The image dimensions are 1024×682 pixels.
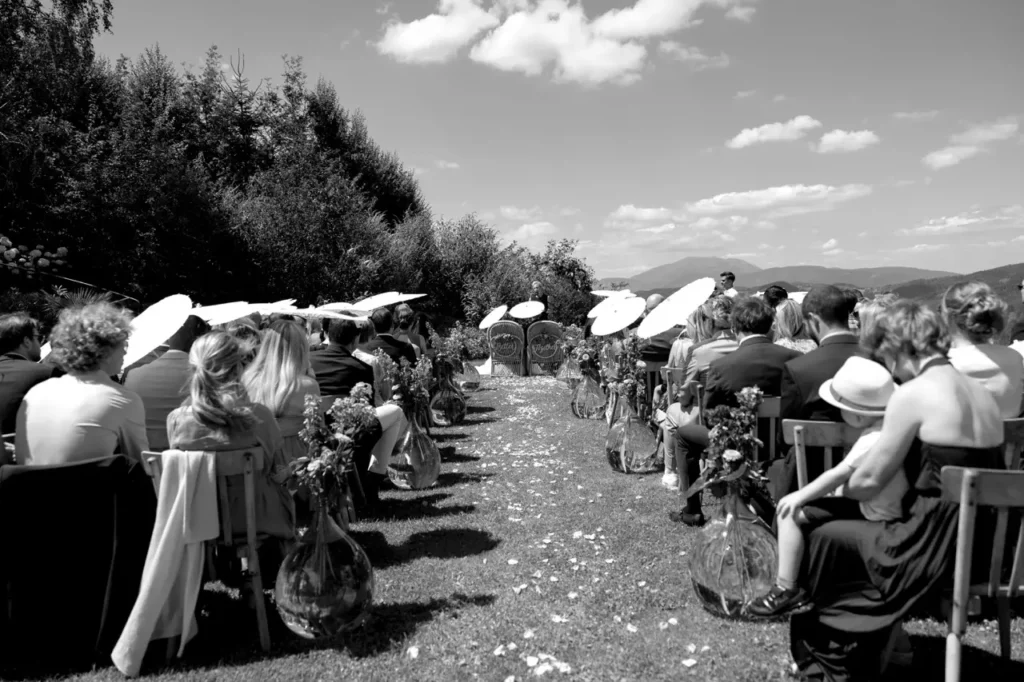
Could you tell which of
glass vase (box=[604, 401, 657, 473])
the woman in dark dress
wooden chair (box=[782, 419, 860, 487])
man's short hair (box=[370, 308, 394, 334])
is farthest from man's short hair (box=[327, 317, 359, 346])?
the woman in dark dress

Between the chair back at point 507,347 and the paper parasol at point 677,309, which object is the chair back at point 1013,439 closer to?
the paper parasol at point 677,309

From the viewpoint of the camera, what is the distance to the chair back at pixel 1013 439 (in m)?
3.41

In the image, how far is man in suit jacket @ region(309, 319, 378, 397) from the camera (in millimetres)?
6336

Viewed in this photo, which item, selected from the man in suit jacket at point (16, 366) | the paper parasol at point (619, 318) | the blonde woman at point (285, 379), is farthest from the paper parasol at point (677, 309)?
the man in suit jacket at point (16, 366)

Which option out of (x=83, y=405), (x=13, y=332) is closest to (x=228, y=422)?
(x=83, y=405)

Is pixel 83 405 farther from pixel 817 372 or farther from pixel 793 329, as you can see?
pixel 793 329

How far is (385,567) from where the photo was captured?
16.8ft

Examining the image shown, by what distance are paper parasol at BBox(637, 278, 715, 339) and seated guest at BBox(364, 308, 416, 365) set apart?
9.07ft

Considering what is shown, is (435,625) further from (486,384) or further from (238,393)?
(486,384)

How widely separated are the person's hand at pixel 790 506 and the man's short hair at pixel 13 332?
5134 mm

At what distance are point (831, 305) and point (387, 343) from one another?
5.35 meters

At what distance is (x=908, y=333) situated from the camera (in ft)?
10.0

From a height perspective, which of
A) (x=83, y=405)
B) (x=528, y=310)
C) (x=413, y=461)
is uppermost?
(x=83, y=405)

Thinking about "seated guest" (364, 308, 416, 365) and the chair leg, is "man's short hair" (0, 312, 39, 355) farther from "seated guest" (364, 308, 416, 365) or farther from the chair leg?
the chair leg
